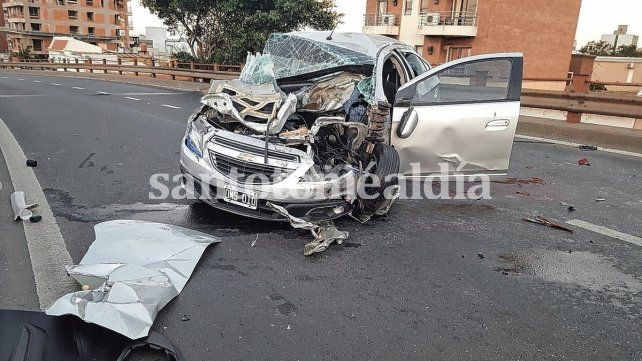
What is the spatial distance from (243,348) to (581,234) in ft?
11.3

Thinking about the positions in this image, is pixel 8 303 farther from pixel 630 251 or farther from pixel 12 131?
pixel 12 131

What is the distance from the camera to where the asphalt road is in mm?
2602

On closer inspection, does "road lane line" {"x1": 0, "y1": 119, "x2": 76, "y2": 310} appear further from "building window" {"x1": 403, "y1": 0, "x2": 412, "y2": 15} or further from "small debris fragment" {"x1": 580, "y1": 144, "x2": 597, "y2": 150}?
"building window" {"x1": 403, "y1": 0, "x2": 412, "y2": 15}

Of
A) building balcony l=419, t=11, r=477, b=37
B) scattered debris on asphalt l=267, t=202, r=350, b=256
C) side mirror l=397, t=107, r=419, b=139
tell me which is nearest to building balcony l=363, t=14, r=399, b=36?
building balcony l=419, t=11, r=477, b=37

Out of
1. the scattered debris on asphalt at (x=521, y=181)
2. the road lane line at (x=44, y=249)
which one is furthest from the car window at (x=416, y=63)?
the road lane line at (x=44, y=249)

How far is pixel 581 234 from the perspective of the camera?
432 centimetres

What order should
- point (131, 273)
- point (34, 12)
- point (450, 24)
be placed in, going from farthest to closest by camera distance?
1. point (34, 12)
2. point (450, 24)
3. point (131, 273)

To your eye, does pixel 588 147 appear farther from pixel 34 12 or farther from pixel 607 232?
pixel 34 12

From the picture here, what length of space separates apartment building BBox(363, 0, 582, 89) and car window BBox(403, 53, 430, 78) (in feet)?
88.7

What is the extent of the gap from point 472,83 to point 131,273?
3971 mm

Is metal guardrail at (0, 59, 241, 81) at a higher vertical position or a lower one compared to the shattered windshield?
lower

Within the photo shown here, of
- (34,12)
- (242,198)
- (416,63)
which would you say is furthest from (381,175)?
(34,12)

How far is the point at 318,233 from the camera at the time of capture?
3893 millimetres

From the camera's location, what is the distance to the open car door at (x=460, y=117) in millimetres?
4809
